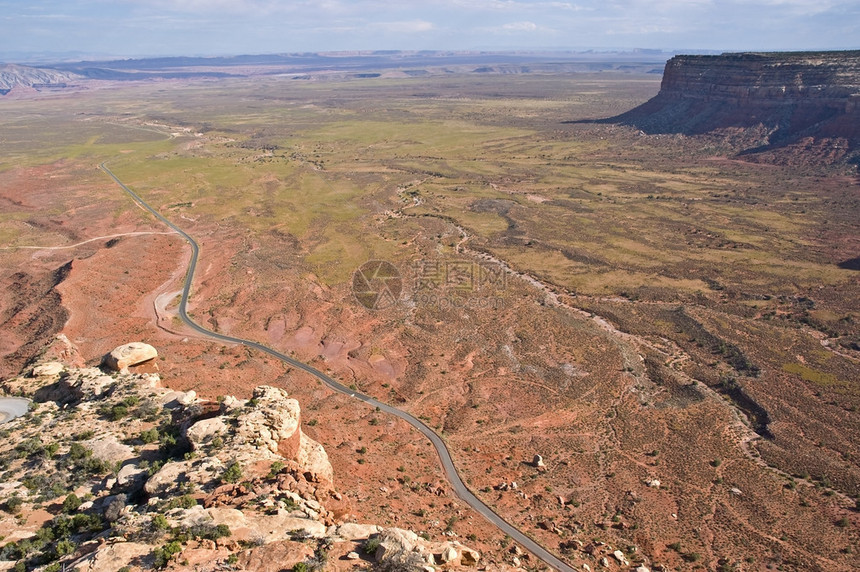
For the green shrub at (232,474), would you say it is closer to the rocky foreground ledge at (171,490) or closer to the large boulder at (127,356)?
the rocky foreground ledge at (171,490)

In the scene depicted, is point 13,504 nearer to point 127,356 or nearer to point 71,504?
point 71,504

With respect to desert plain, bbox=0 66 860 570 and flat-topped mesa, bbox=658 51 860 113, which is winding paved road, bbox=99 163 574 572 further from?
flat-topped mesa, bbox=658 51 860 113

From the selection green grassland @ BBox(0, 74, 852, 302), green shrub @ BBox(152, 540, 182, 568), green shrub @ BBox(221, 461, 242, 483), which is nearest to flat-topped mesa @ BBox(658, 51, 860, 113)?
green grassland @ BBox(0, 74, 852, 302)


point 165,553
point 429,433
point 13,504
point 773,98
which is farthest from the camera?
point 773,98

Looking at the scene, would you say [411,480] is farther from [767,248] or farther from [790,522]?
[767,248]

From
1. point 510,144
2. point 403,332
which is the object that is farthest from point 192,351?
point 510,144

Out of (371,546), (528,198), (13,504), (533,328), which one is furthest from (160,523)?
(528,198)
